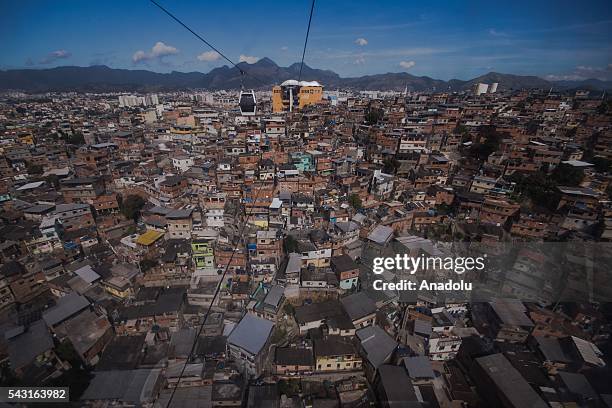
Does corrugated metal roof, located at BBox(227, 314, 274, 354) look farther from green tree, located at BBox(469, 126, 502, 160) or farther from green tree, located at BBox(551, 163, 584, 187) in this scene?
green tree, located at BBox(469, 126, 502, 160)

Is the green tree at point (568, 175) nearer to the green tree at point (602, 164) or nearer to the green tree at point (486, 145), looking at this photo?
the green tree at point (602, 164)

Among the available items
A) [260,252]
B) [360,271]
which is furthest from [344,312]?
[260,252]

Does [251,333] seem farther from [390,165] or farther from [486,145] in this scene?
[486,145]

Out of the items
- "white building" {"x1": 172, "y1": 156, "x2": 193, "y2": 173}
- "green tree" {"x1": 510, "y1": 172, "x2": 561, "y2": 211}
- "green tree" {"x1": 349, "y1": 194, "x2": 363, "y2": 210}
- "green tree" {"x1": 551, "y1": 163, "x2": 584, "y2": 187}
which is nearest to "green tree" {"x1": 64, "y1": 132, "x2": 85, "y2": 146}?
"white building" {"x1": 172, "y1": 156, "x2": 193, "y2": 173}

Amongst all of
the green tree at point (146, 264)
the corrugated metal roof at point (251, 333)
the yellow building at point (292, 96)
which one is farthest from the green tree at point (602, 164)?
the yellow building at point (292, 96)

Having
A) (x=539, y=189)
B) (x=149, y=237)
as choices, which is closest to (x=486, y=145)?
(x=539, y=189)

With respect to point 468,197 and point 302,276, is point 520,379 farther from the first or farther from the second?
point 468,197
